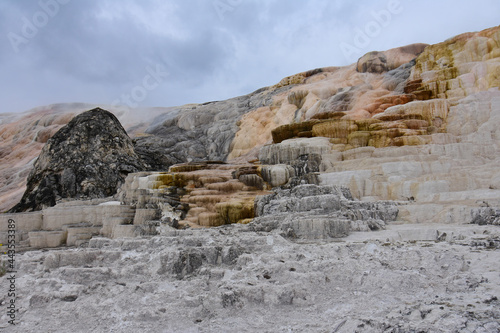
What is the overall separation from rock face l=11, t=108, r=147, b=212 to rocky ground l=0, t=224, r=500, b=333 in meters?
14.6

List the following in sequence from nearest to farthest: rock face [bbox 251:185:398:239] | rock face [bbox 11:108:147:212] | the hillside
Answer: the hillside
rock face [bbox 251:185:398:239]
rock face [bbox 11:108:147:212]

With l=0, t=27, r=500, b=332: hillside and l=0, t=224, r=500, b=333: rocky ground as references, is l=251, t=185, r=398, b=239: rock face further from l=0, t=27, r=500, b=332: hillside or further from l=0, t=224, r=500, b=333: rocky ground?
l=0, t=224, r=500, b=333: rocky ground

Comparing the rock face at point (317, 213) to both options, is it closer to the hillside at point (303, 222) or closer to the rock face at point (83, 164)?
the hillside at point (303, 222)

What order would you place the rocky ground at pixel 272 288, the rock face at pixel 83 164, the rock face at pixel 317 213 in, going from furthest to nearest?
the rock face at pixel 83 164 < the rock face at pixel 317 213 < the rocky ground at pixel 272 288

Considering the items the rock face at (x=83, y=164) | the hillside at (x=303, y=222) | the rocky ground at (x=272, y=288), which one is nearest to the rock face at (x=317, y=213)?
the hillside at (x=303, y=222)

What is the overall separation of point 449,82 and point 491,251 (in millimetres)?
16979

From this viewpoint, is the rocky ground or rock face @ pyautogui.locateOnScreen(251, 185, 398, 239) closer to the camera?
the rocky ground

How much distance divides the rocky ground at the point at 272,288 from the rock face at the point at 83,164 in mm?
14597

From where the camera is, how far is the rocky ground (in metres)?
3.91

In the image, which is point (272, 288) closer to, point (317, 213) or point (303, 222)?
point (303, 222)

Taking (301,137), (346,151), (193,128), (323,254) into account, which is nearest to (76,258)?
(323,254)

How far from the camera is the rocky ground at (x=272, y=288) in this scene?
391cm

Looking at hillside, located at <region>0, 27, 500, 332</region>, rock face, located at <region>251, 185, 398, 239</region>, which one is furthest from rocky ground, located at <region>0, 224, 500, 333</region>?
rock face, located at <region>251, 185, 398, 239</region>

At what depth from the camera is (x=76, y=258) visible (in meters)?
6.64
